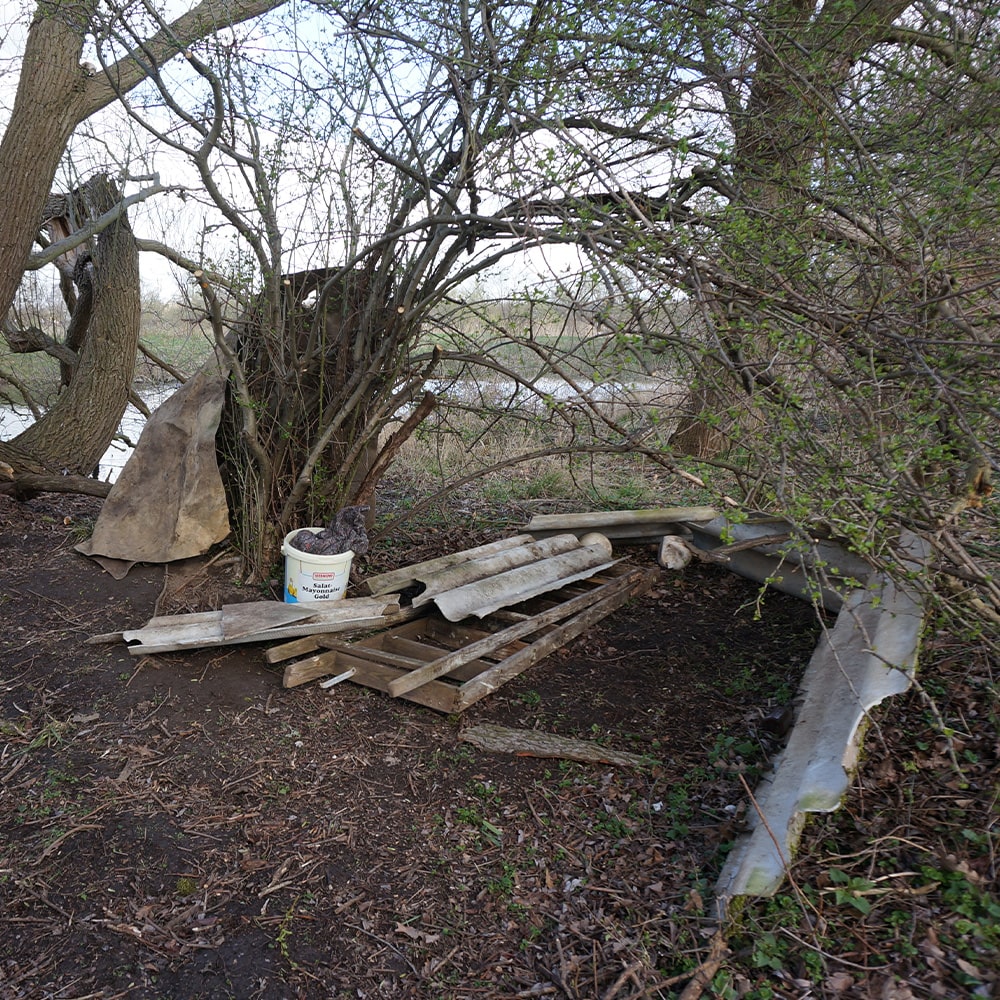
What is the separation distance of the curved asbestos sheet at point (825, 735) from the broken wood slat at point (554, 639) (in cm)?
142

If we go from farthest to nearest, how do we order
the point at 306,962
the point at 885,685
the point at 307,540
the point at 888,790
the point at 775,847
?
1. the point at 307,540
2. the point at 885,685
3. the point at 888,790
4. the point at 775,847
5. the point at 306,962

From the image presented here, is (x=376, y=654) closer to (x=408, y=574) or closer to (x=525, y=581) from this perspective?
(x=408, y=574)

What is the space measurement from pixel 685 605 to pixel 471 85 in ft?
12.1

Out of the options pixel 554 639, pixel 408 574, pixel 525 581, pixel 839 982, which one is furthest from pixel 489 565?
pixel 839 982

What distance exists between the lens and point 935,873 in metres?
2.52

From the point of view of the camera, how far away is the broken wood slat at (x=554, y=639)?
3.89m

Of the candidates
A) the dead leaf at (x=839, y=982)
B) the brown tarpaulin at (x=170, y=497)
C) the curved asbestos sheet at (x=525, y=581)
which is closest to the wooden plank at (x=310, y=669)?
the curved asbestos sheet at (x=525, y=581)

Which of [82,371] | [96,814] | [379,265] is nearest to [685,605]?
[379,265]

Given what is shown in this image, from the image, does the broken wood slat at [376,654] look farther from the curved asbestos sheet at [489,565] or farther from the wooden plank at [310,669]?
the curved asbestos sheet at [489,565]

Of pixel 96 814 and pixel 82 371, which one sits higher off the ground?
pixel 82 371

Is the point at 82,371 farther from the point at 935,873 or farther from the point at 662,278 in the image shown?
the point at 935,873

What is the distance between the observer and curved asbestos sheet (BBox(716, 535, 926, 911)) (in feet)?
8.72

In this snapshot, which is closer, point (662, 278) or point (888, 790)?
point (888, 790)

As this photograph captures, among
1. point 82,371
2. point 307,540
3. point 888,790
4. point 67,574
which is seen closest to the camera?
point 888,790
